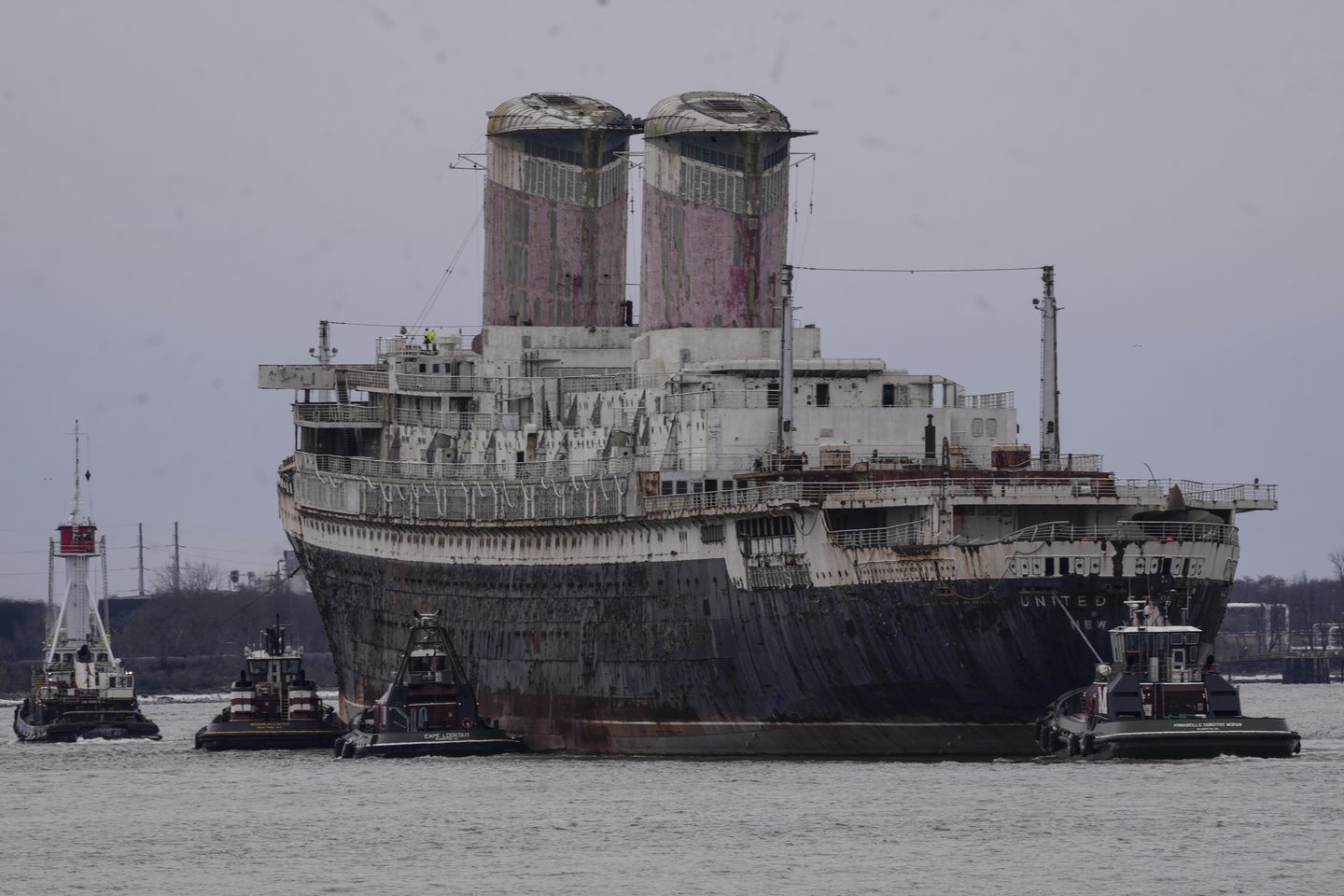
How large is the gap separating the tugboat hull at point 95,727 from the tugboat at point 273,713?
992 centimetres

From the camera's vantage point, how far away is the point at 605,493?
102125 mm

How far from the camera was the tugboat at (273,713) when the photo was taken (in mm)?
114188

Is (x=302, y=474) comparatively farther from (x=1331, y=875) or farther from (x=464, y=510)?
(x=1331, y=875)

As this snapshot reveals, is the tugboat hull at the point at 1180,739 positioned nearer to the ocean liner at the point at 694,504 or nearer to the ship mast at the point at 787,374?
the ocean liner at the point at 694,504

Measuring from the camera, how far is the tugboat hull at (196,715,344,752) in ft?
374

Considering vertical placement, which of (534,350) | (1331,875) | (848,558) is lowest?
(1331,875)

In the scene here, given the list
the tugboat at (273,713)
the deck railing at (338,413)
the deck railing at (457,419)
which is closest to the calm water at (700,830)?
the tugboat at (273,713)

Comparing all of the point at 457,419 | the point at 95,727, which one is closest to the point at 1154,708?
the point at 457,419

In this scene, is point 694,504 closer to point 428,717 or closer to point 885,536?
point 885,536

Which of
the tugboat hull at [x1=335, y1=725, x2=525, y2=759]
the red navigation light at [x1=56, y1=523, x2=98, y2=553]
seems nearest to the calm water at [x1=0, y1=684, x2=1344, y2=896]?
the tugboat hull at [x1=335, y1=725, x2=525, y2=759]

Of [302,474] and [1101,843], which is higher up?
[302,474]

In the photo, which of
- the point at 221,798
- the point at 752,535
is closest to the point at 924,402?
the point at 752,535

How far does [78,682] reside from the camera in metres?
130

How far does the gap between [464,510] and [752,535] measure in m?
18.7
